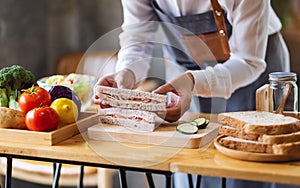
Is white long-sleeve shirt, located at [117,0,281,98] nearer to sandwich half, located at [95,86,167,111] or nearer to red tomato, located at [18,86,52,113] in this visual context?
sandwich half, located at [95,86,167,111]

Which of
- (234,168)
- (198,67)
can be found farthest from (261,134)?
(198,67)

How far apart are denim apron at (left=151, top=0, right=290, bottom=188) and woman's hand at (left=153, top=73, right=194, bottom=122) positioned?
12.3 inches

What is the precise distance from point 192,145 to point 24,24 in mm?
2491

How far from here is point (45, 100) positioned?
1578 millimetres

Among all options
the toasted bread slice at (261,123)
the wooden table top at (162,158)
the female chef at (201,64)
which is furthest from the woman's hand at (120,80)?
the toasted bread slice at (261,123)

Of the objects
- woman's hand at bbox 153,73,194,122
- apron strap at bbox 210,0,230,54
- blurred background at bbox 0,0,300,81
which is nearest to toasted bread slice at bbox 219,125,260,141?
woman's hand at bbox 153,73,194,122

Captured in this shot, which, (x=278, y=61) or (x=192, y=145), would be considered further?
(x=278, y=61)

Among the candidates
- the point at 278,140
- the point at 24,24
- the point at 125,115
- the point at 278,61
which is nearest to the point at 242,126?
the point at 278,140

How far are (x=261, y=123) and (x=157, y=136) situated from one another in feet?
0.89

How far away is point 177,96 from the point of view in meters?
1.59

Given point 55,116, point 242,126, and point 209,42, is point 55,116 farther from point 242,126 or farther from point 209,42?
point 209,42

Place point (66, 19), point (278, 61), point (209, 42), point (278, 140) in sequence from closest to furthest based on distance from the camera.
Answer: point (278, 140) < point (209, 42) < point (278, 61) < point (66, 19)

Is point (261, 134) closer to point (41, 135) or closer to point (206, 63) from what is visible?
point (41, 135)

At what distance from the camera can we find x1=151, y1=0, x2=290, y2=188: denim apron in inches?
80.0
